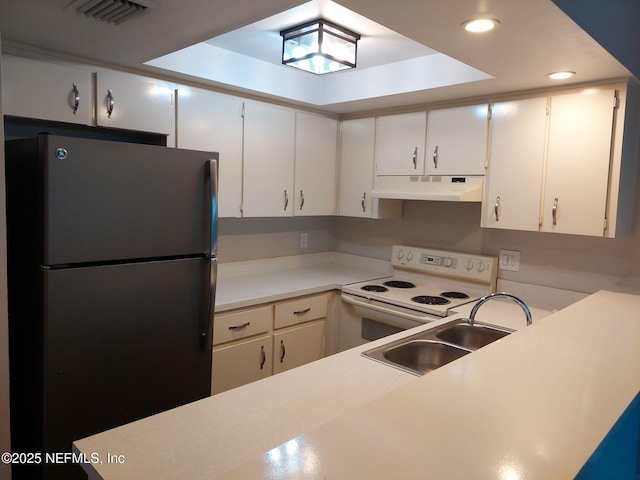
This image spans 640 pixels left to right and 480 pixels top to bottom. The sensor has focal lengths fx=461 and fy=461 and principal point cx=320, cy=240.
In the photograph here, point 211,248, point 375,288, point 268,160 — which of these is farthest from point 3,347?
point 375,288

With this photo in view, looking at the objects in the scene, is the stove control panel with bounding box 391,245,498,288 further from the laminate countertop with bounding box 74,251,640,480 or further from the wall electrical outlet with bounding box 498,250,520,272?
the laminate countertop with bounding box 74,251,640,480

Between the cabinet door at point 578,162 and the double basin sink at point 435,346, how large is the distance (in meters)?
0.68

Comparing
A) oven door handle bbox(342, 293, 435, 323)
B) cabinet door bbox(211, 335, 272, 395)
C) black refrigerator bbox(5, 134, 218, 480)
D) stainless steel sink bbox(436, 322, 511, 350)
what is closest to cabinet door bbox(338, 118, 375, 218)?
oven door handle bbox(342, 293, 435, 323)

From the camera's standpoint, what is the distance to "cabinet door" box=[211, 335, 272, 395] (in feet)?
8.13

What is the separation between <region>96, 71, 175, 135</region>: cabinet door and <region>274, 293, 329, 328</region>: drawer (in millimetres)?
1199

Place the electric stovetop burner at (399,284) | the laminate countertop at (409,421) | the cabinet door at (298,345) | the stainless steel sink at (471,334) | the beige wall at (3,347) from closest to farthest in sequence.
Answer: the laminate countertop at (409,421) → the beige wall at (3,347) → the stainless steel sink at (471,334) → the cabinet door at (298,345) → the electric stovetop burner at (399,284)

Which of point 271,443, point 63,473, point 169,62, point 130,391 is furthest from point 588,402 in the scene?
point 169,62

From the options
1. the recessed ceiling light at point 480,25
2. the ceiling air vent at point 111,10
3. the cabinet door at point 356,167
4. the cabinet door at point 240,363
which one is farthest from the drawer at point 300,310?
the recessed ceiling light at point 480,25

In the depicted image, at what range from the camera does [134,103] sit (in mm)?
2344

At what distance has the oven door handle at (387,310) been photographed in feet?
8.23

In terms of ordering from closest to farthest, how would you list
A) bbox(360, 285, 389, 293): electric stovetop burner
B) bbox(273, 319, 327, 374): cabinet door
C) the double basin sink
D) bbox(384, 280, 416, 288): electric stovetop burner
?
the double basin sink → bbox(273, 319, 327, 374): cabinet door → bbox(360, 285, 389, 293): electric stovetop burner → bbox(384, 280, 416, 288): electric stovetop burner

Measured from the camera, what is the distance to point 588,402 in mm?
1058

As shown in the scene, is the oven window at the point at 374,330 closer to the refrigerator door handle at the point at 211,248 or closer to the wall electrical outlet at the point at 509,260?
the wall electrical outlet at the point at 509,260

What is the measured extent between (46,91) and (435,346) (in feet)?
6.69
